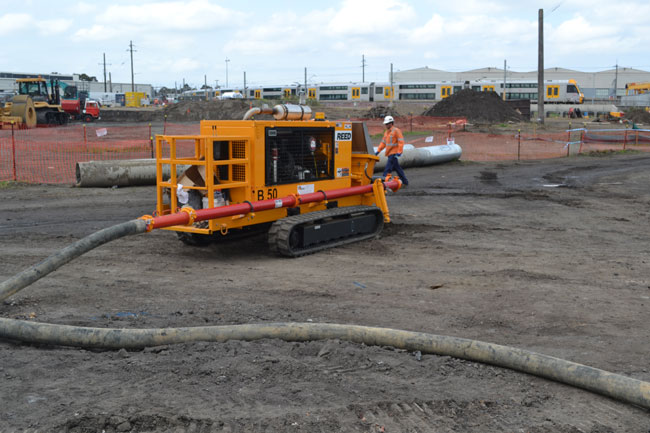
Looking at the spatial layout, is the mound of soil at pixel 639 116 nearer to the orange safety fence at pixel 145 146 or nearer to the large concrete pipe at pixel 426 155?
the orange safety fence at pixel 145 146

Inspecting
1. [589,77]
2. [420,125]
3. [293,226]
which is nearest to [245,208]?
[293,226]

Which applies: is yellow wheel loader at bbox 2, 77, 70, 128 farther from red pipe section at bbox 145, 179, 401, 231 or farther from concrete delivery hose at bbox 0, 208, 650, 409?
concrete delivery hose at bbox 0, 208, 650, 409

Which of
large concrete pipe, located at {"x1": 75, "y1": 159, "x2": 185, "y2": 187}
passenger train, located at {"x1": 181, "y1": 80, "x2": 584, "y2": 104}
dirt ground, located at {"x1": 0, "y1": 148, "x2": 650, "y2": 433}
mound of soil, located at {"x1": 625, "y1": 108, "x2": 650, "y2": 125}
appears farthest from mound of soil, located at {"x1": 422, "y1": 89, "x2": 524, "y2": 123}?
dirt ground, located at {"x1": 0, "y1": 148, "x2": 650, "y2": 433}

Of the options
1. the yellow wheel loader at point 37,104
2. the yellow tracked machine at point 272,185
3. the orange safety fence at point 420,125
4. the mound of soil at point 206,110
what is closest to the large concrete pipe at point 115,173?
the yellow tracked machine at point 272,185

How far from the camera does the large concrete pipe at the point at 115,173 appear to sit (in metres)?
16.2

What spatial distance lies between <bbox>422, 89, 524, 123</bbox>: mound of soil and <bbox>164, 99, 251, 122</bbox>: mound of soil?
59.9 ft

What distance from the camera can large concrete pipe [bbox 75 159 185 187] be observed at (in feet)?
53.3

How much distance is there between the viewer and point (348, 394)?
14.8 ft

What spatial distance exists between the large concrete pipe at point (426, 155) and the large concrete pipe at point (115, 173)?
770cm

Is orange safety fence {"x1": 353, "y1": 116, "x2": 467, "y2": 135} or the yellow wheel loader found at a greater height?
the yellow wheel loader

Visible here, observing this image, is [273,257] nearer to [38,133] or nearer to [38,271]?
[38,271]

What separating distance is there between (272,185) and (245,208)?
0.90 meters

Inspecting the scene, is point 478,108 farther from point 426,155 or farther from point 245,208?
point 245,208

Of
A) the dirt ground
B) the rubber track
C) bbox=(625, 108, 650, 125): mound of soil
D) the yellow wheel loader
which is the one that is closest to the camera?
the dirt ground
